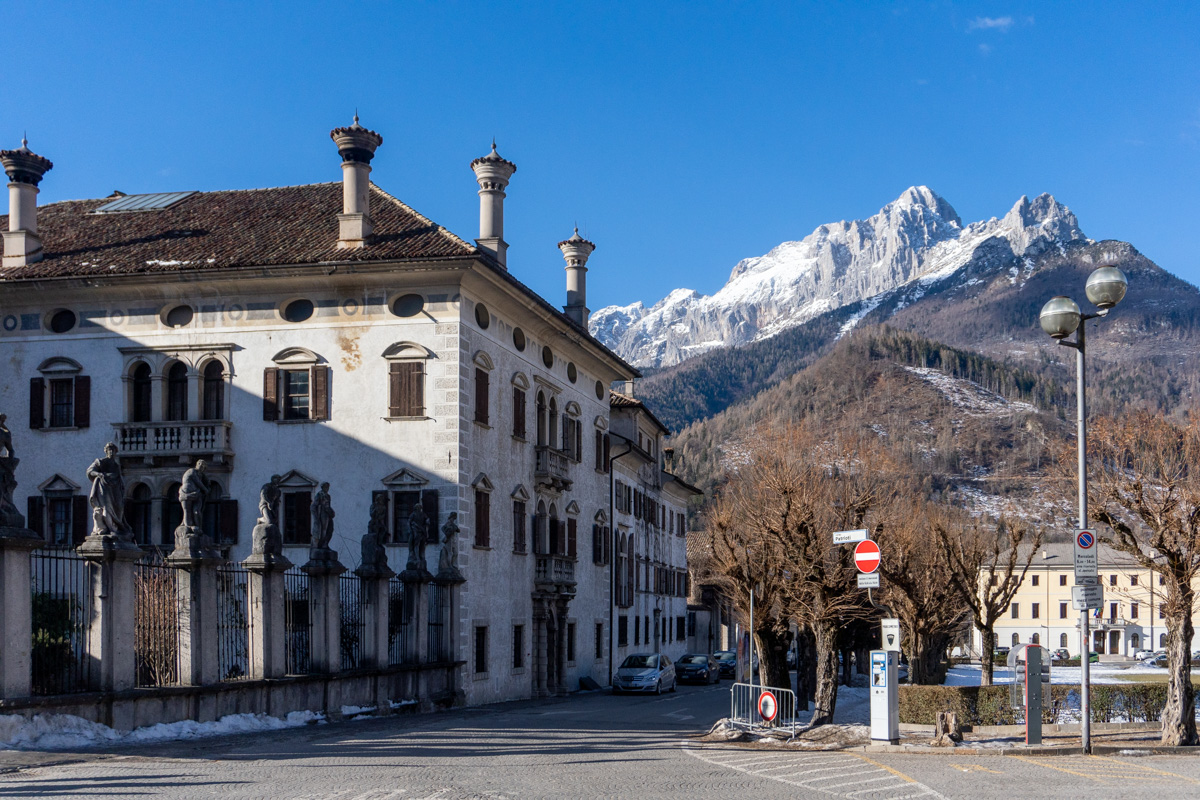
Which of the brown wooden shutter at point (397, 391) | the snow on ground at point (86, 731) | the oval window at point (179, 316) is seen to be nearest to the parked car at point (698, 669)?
the brown wooden shutter at point (397, 391)

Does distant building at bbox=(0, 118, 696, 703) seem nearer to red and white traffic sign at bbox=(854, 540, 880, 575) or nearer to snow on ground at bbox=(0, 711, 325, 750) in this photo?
snow on ground at bbox=(0, 711, 325, 750)

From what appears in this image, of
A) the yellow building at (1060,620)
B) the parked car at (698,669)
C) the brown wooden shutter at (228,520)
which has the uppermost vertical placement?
the brown wooden shutter at (228,520)

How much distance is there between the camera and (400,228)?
36.6 meters

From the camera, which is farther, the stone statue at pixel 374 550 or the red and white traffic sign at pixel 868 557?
the stone statue at pixel 374 550

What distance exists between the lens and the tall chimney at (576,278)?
50562 mm

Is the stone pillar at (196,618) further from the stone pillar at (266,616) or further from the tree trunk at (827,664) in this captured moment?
the tree trunk at (827,664)

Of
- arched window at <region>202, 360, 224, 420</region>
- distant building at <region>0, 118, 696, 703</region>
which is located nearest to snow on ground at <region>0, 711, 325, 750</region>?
distant building at <region>0, 118, 696, 703</region>

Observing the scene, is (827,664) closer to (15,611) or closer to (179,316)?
(15,611)

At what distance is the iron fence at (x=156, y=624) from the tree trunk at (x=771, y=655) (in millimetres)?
12649

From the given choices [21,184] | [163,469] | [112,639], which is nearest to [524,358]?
[163,469]

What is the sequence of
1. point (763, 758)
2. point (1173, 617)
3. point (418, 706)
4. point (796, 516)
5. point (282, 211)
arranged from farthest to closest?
point (282, 211) < point (418, 706) < point (796, 516) < point (1173, 617) < point (763, 758)

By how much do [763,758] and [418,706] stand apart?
12.9 metres

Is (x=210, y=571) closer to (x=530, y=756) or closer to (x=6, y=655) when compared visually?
(x=6, y=655)

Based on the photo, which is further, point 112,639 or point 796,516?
point 796,516
